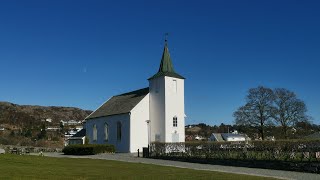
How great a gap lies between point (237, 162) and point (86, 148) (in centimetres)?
2047

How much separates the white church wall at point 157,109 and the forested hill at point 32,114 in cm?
8584

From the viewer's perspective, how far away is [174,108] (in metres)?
48.1

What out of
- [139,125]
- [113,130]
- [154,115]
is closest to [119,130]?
[113,130]

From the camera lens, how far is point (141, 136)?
4862 centimetres

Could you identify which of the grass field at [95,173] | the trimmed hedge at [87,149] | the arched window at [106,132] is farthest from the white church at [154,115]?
the grass field at [95,173]

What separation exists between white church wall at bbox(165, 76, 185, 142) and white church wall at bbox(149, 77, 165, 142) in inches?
22.4

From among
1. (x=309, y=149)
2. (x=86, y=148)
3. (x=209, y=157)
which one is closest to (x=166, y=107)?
(x=86, y=148)

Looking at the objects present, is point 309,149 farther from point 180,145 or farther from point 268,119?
point 268,119

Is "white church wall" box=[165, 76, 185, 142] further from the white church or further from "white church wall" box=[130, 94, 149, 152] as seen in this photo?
"white church wall" box=[130, 94, 149, 152]

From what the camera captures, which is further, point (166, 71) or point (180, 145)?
point (166, 71)

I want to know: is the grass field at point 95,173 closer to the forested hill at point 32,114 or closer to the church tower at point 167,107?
the church tower at point 167,107

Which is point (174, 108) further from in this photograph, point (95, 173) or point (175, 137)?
point (95, 173)

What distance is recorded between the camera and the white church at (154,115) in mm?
47625

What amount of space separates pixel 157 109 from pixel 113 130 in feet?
23.5
